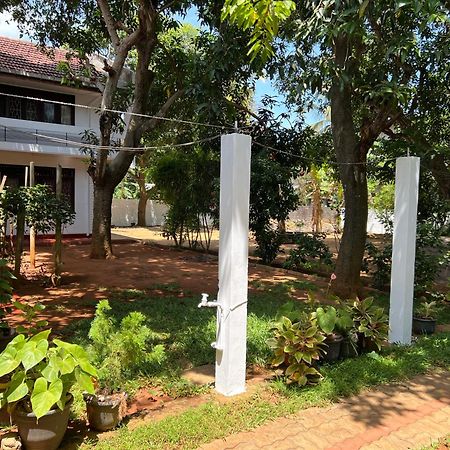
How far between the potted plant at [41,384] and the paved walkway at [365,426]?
1056 millimetres

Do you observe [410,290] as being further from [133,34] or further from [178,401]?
[133,34]

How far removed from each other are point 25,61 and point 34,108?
1.60 meters

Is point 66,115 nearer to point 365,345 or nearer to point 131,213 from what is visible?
point 131,213

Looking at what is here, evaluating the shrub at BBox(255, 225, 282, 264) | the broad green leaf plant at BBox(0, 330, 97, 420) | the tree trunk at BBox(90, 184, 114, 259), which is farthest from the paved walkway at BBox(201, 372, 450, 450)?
the tree trunk at BBox(90, 184, 114, 259)

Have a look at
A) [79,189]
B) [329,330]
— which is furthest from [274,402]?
[79,189]

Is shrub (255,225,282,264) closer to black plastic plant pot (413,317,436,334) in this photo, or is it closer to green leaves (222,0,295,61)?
black plastic plant pot (413,317,436,334)

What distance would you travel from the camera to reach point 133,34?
35.9 ft

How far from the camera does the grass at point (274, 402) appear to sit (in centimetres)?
331

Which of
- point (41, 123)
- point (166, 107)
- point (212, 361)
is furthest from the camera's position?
point (41, 123)

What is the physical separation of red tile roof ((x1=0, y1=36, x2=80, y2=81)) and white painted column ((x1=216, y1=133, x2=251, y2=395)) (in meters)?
12.1

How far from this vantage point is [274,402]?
4055 millimetres

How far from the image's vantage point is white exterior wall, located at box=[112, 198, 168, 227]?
25.0m

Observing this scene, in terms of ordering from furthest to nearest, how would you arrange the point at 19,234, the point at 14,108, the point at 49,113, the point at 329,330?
the point at 49,113
the point at 14,108
the point at 19,234
the point at 329,330

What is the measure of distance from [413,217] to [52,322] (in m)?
4.98
